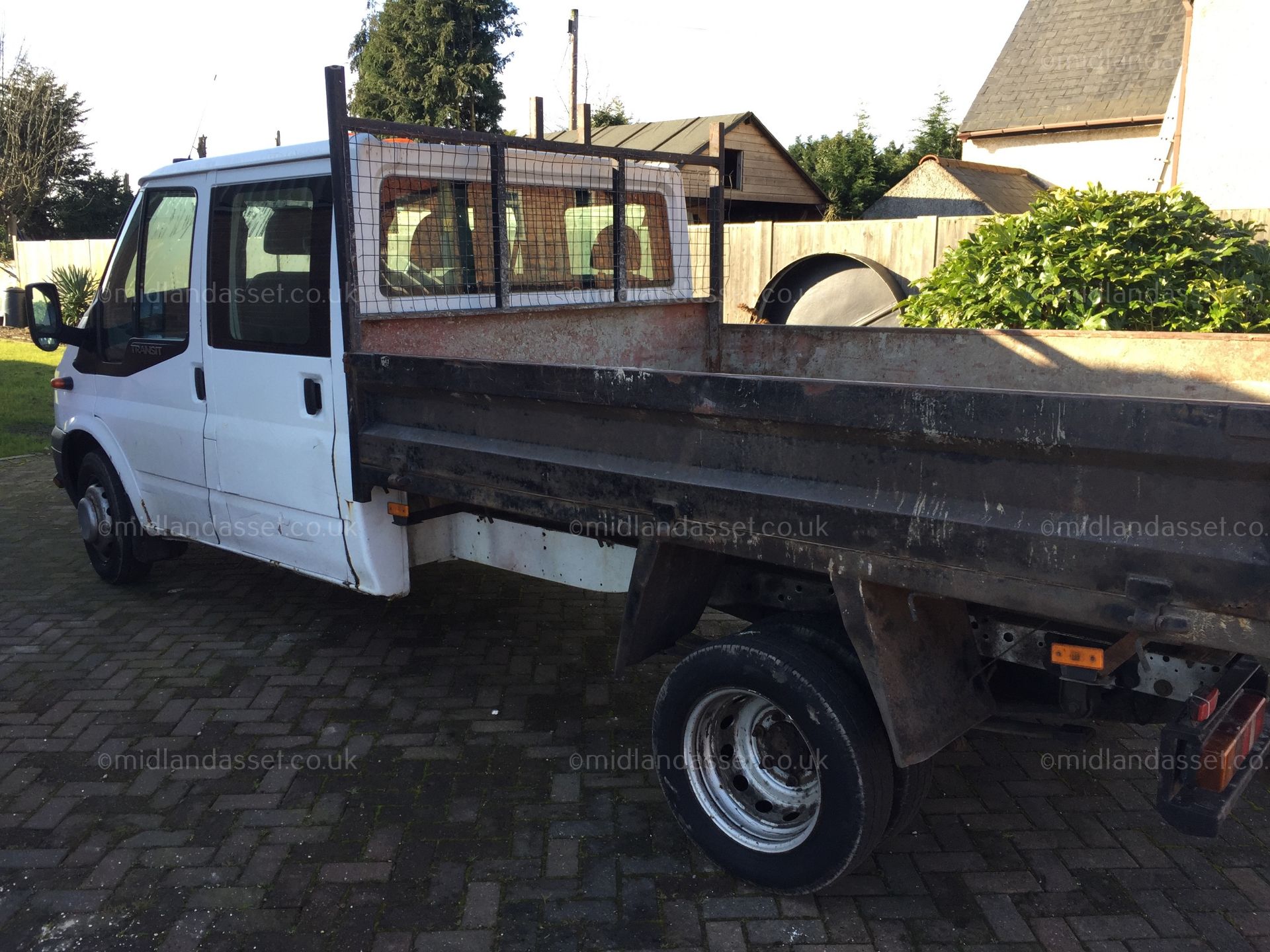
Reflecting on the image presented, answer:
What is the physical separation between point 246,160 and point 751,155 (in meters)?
24.3

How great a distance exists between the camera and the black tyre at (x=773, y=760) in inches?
108

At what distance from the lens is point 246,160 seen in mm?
4375

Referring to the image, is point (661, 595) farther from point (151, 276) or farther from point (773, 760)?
point (151, 276)

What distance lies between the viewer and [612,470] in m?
3.04

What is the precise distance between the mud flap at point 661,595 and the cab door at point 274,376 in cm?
147

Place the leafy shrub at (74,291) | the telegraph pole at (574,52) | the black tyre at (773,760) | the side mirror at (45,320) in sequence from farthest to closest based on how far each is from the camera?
1. the telegraph pole at (574,52)
2. the leafy shrub at (74,291)
3. the side mirror at (45,320)
4. the black tyre at (773,760)

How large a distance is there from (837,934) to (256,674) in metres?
2.97

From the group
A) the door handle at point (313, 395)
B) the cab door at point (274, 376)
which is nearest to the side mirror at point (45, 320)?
the cab door at point (274, 376)

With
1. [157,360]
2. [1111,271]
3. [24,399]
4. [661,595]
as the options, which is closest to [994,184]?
[1111,271]

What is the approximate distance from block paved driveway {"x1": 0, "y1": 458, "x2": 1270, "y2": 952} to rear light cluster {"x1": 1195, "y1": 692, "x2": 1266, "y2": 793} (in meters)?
0.65

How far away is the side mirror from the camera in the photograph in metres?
5.13

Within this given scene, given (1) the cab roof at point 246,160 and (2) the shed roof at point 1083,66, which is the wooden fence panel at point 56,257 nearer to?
(1) the cab roof at point 246,160

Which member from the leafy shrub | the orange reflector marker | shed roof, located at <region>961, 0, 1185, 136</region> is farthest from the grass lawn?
shed roof, located at <region>961, 0, 1185, 136</region>

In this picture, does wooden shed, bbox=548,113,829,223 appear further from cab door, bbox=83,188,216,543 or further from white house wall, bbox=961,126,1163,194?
cab door, bbox=83,188,216,543
